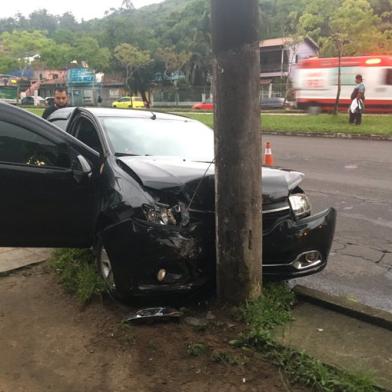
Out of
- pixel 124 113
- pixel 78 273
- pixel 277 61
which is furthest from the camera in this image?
pixel 277 61

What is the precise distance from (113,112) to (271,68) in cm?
5489

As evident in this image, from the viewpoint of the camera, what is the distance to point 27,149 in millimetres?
4348

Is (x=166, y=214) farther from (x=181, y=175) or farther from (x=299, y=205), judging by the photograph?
(x=299, y=205)

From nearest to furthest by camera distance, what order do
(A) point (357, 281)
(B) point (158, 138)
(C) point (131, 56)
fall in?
1. (A) point (357, 281)
2. (B) point (158, 138)
3. (C) point (131, 56)

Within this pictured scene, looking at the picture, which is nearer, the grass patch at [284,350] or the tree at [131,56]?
the grass patch at [284,350]

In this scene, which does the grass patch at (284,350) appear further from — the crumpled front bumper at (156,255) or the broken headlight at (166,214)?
the broken headlight at (166,214)

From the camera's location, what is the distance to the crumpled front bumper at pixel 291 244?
3.91 meters

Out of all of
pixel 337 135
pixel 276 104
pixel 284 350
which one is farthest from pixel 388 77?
pixel 284 350

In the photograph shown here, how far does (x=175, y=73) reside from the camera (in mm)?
61000

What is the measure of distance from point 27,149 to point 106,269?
4.10ft

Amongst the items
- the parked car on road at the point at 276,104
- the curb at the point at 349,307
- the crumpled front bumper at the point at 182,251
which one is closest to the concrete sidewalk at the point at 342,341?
the curb at the point at 349,307

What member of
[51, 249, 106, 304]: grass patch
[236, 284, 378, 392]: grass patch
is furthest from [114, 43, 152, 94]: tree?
[236, 284, 378, 392]: grass patch

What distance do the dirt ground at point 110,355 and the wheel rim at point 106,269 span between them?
0.23 meters

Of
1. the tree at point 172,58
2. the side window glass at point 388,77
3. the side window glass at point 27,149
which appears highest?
the tree at point 172,58
